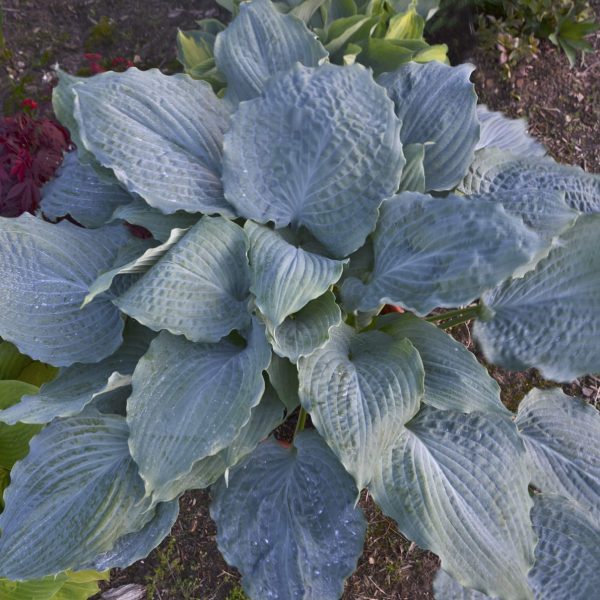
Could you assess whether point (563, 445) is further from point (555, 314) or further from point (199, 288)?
point (199, 288)

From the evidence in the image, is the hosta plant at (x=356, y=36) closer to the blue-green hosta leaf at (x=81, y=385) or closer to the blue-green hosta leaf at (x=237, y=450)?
the blue-green hosta leaf at (x=81, y=385)

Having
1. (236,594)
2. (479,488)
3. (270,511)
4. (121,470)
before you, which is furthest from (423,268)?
(236,594)

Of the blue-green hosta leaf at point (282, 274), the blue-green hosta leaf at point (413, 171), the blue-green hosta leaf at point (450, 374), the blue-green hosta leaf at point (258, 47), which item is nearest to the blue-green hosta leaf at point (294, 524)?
the blue-green hosta leaf at point (450, 374)

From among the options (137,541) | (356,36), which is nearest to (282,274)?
(137,541)

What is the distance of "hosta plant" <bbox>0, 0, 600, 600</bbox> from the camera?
1079 millimetres

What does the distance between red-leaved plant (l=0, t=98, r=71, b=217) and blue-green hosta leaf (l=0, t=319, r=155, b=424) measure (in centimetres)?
45

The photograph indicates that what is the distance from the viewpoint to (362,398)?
1.09m

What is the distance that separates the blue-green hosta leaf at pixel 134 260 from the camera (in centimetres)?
104

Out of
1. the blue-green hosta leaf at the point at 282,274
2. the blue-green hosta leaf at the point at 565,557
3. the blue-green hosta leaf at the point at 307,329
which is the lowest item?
the blue-green hosta leaf at the point at 565,557

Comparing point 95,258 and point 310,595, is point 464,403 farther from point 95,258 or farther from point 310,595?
point 95,258

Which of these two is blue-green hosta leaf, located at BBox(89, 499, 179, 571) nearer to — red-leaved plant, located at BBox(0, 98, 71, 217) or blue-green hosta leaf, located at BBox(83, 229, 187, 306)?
blue-green hosta leaf, located at BBox(83, 229, 187, 306)

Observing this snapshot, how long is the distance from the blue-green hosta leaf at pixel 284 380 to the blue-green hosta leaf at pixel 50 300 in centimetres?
33

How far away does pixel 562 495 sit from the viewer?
→ 1272 millimetres

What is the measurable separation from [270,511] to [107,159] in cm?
79
